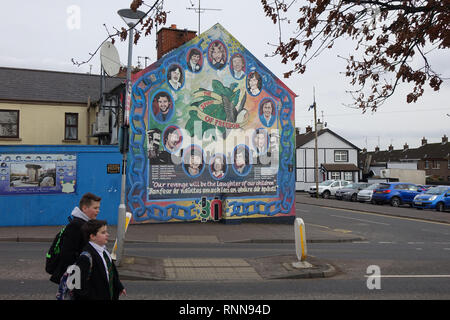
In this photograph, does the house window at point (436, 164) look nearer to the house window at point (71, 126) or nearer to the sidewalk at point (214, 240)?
the sidewalk at point (214, 240)

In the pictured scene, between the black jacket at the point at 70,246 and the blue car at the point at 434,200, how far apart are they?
2980 cm

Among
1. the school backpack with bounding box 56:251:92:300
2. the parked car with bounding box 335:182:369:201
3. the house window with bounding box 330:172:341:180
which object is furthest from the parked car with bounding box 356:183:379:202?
the school backpack with bounding box 56:251:92:300

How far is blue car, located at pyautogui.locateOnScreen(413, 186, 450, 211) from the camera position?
2972 cm

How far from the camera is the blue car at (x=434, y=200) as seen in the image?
2972 cm

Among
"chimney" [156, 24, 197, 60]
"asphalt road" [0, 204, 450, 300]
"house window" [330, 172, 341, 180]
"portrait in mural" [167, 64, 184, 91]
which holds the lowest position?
"asphalt road" [0, 204, 450, 300]

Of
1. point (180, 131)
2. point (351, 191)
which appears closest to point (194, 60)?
point (180, 131)

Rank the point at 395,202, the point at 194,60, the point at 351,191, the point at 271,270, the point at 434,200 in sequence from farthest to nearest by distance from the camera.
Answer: the point at 351,191 < the point at 395,202 < the point at 434,200 < the point at 194,60 < the point at 271,270

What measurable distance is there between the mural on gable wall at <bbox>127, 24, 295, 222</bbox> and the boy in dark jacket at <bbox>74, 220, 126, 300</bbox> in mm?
13257

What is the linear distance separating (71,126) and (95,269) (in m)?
23.5

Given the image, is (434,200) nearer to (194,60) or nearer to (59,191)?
(194,60)

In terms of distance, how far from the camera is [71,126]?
26.1m

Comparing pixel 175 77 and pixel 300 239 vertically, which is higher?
pixel 175 77

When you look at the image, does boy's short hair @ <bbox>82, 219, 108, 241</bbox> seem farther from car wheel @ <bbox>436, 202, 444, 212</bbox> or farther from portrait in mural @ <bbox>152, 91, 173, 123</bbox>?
car wheel @ <bbox>436, 202, 444, 212</bbox>

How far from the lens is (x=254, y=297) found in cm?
757
